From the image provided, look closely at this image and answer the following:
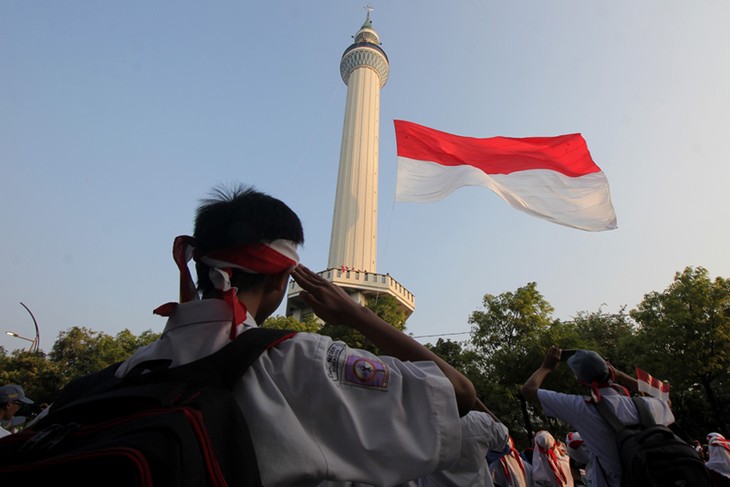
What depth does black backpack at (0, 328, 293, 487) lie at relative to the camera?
871 millimetres

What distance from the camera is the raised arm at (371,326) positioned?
1438mm

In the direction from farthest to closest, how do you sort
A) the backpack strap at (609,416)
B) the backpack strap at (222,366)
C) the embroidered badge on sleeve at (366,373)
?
the backpack strap at (609,416), the embroidered badge on sleeve at (366,373), the backpack strap at (222,366)

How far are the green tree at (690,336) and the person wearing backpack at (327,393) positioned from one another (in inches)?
788

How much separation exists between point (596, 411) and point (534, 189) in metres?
4.63

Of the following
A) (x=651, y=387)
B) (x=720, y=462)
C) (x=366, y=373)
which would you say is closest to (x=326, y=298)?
(x=366, y=373)

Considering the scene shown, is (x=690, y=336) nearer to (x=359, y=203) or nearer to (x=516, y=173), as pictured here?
(x=516, y=173)

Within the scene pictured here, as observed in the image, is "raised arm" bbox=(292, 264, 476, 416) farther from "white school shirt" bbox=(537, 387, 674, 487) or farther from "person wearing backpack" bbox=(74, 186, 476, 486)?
"white school shirt" bbox=(537, 387, 674, 487)

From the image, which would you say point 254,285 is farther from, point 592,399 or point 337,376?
point 592,399

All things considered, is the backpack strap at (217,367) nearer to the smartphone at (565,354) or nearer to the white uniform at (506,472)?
the smartphone at (565,354)

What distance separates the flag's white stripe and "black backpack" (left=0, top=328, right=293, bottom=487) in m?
5.37

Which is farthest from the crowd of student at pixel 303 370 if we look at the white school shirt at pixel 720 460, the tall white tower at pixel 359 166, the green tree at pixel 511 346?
the tall white tower at pixel 359 166

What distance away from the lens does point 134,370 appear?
1.31 m

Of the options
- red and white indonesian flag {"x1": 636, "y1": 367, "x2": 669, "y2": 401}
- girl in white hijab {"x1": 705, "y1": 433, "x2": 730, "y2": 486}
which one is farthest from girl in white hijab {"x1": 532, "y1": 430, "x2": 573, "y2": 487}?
red and white indonesian flag {"x1": 636, "y1": 367, "x2": 669, "y2": 401}

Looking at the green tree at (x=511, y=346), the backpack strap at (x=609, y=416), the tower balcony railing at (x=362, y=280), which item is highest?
the tower balcony railing at (x=362, y=280)
